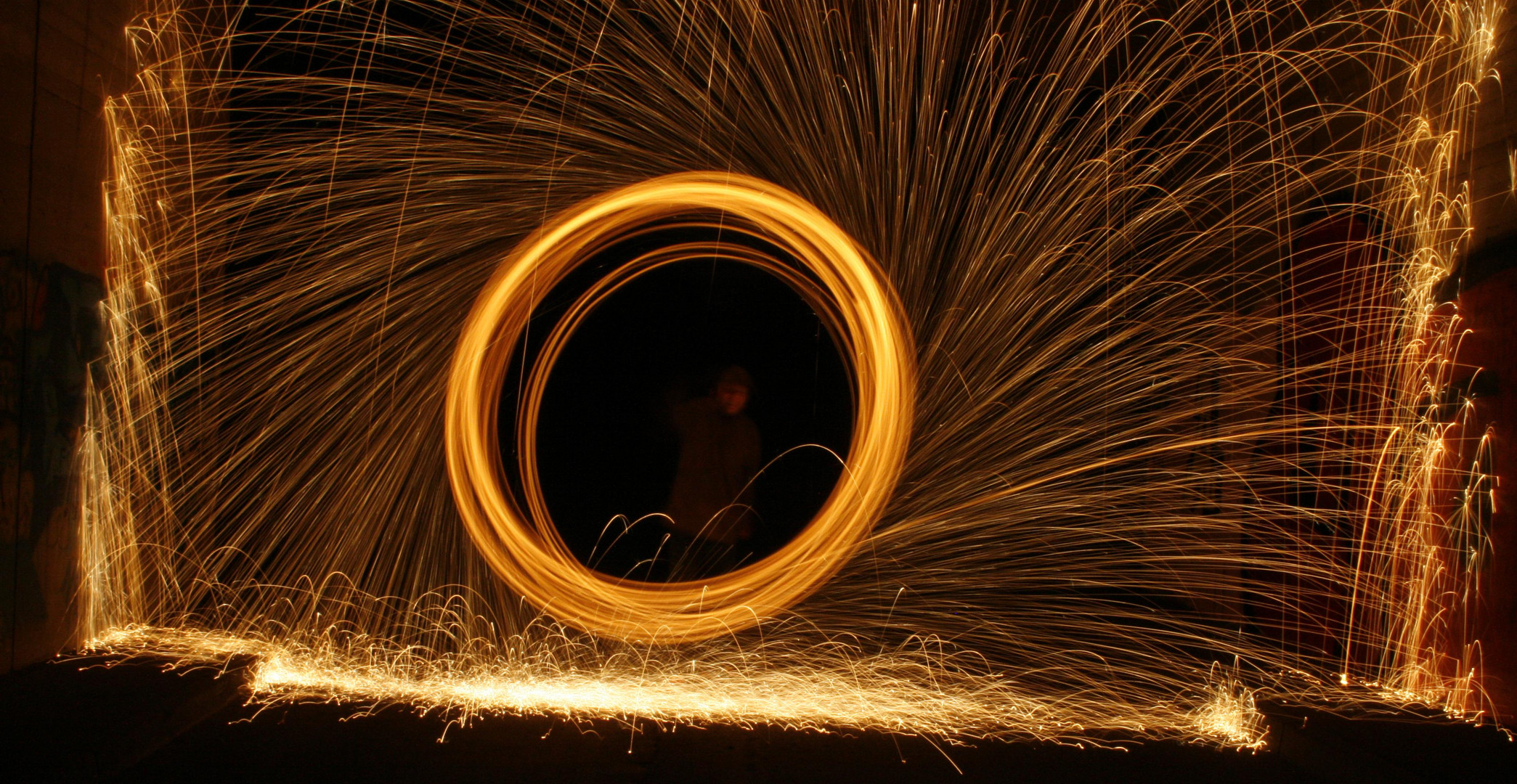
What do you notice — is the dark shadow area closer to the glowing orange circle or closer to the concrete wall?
the glowing orange circle

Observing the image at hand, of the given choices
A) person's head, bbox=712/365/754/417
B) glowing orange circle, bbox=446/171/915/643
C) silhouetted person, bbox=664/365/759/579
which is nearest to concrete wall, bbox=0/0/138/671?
glowing orange circle, bbox=446/171/915/643

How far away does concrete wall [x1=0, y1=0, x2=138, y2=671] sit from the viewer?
159 inches

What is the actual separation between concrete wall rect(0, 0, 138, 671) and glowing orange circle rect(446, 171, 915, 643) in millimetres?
1832

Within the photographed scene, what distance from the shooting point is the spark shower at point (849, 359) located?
178 inches

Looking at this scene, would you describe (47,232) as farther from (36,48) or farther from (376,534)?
(376,534)

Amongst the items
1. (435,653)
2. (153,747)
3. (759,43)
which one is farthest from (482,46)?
(153,747)

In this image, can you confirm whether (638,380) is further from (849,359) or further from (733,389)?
(733,389)

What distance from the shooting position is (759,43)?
18.2 ft

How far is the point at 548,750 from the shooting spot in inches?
144

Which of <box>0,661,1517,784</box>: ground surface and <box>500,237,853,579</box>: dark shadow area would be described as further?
<box>500,237,853,579</box>: dark shadow area

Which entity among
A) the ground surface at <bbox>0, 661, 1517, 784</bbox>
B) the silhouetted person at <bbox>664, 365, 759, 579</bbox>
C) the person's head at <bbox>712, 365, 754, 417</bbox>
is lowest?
the ground surface at <bbox>0, 661, 1517, 784</bbox>

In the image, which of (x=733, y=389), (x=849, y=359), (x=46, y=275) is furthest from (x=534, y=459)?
(x=46, y=275)

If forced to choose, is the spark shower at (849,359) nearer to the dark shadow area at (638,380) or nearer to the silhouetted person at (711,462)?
the silhouetted person at (711,462)

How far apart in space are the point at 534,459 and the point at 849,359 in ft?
7.42
